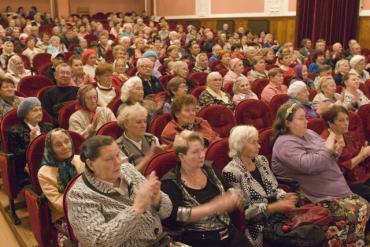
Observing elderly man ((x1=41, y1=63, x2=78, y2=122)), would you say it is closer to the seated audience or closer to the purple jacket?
the seated audience

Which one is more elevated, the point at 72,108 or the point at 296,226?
the point at 72,108

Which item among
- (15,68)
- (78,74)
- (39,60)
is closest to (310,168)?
(78,74)

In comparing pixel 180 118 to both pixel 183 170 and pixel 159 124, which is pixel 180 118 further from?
pixel 183 170

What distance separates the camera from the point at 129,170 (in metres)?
1.95

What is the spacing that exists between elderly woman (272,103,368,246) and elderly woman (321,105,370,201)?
10cm

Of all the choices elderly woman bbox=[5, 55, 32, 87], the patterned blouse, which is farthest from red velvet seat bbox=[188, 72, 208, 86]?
the patterned blouse

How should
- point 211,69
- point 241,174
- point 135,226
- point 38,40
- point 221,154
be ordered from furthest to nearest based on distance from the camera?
point 38,40, point 211,69, point 221,154, point 241,174, point 135,226

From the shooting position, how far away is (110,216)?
176 cm

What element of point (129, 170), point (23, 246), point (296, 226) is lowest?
point (23, 246)

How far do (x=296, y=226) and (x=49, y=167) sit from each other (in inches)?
53.7

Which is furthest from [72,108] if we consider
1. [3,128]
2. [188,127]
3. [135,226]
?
[135,226]

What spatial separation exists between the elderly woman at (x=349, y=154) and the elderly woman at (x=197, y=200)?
105 cm

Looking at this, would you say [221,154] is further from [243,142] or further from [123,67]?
[123,67]

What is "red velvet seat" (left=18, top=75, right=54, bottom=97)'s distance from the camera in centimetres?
468
